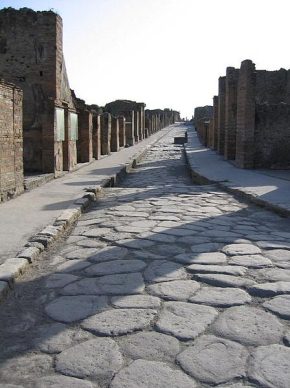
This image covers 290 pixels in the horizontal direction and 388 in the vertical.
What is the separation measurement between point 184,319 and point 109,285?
33.4 inches

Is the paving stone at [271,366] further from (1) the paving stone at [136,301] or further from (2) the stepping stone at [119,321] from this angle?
(1) the paving stone at [136,301]

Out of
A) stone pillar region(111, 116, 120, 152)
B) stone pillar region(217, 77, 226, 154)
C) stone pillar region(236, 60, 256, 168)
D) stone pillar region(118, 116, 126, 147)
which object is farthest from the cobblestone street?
stone pillar region(118, 116, 126, 147)

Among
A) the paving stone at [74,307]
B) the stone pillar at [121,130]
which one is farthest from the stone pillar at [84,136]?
the paving stone at [74,307]

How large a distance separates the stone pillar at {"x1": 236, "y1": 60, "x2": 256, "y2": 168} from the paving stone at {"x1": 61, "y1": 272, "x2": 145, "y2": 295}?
952 centimetres

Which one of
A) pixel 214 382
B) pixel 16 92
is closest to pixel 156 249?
pixel 214 382

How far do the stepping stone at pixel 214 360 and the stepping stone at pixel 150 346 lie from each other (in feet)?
0.25

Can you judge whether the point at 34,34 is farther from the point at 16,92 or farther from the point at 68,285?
the point at 68,285

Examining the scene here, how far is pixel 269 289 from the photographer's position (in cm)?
340

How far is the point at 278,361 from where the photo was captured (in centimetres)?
234

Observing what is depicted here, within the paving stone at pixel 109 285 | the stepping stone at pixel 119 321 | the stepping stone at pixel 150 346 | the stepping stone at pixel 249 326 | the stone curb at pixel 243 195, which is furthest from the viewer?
the stone curb at pixel 243 195

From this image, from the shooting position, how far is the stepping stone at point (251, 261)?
4.01m

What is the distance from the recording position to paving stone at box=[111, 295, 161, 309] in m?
3.12

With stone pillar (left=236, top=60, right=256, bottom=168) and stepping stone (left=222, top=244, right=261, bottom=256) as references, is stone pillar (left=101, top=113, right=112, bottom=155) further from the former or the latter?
stepping stone (left=222, top=244, right=261, bottom=256)

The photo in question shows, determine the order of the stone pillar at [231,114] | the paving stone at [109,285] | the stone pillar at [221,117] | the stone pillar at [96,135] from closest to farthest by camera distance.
Answer: the paving stone at [109,285], the stone pillar at [231,114], the stone pillar at [96,135], the stone pillar at [221,117]
